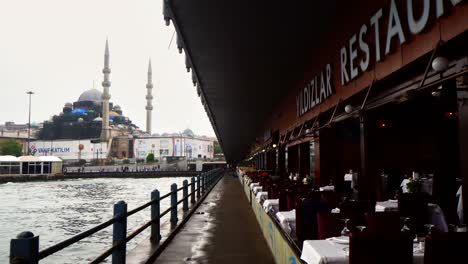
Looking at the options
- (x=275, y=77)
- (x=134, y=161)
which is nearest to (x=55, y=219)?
(x=275, y=77)

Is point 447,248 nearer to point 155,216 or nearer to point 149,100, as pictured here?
point 155,216

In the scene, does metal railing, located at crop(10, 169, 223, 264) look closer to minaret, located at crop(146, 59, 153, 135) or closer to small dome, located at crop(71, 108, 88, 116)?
minaret, located at crop(146, 59, 153, 135)

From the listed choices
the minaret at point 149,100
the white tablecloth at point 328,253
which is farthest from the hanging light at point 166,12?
the minaret at point 149,100

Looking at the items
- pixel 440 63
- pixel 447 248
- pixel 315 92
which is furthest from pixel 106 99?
pixel 447 248

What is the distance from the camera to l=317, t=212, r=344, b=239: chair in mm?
4086

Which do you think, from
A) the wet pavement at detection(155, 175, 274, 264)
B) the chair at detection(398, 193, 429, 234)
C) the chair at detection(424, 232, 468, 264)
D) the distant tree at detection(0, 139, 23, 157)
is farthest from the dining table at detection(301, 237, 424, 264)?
the distant tree at detection(0, 139, 23, 157)

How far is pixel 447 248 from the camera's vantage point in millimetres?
2479

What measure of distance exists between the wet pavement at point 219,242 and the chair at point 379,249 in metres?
3.75

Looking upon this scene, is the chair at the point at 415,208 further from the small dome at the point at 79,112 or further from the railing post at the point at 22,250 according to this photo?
the small dome at the point at 79,112

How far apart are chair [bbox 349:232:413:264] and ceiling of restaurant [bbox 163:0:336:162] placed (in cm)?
582

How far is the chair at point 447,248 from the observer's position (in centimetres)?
246

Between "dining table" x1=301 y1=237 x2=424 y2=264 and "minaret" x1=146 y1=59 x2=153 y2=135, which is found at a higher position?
"minaret" x1=146 y1=59 x2=153 y2=135

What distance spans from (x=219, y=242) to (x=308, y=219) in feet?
10.0

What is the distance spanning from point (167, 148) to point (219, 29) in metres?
122
